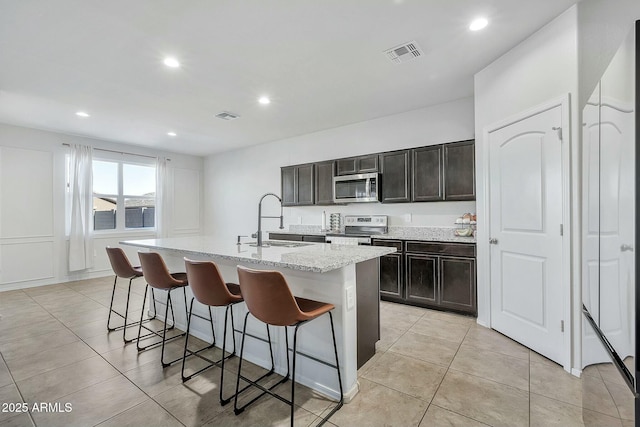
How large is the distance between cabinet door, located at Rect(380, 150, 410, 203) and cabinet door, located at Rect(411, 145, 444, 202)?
0.34 feet

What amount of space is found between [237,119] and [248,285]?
3633mm

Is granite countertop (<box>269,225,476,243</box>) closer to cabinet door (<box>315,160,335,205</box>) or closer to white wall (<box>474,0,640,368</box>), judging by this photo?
cabinet door (<box>315,160,335,205</box>)

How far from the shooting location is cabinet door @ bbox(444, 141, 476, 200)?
3.63 meters

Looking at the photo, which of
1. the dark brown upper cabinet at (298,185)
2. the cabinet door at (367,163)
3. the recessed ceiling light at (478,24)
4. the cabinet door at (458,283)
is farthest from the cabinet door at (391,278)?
the recessed ceiling light at (478,24)

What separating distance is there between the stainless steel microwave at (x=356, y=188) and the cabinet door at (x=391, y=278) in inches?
36.4

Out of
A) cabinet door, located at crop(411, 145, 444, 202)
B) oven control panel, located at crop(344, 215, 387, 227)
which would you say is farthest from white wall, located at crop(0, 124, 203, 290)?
cabinet door, located at crop(411, 145, 444, 202)

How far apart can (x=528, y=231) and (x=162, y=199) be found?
6.74 meters

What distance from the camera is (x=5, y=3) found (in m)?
2.08

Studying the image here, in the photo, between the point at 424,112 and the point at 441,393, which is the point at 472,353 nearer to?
the point at 441,393

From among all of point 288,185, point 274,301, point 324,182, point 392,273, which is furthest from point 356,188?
point 274,301

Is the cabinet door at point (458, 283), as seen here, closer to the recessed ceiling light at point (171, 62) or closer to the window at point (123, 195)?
the recessed ceiling light at point (171, 62)

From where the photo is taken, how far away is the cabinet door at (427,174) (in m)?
3.87

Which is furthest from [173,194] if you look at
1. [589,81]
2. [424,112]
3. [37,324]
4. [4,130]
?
[589,81]

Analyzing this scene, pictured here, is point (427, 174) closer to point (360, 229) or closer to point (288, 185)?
point (360, 229)
